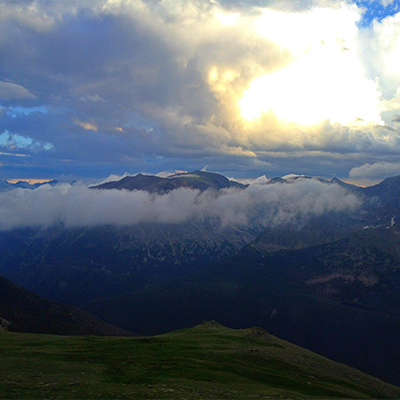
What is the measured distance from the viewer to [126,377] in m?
66.8

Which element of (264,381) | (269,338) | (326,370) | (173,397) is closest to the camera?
(173,397)

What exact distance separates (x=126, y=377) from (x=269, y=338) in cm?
11986

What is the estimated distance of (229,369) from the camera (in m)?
89.6

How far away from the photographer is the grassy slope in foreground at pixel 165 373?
5347cm

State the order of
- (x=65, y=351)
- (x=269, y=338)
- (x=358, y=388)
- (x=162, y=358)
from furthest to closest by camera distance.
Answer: (x=269, y=338) → (x=358, y=388) → (x=65, y=351) → (x=162, y=358)

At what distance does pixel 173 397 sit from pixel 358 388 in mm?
86741

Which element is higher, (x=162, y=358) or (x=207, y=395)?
(x=207, y=395)

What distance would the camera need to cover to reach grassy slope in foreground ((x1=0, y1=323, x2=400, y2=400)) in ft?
175

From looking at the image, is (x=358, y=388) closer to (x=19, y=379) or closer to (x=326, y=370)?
(x=326, y=370)

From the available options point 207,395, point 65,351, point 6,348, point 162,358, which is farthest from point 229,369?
point 6,348

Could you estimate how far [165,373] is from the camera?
73875 millimetres

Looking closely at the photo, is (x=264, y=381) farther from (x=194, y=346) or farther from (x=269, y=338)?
(x=269, y=338)

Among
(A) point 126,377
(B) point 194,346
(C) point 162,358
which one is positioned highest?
(A) point 126,377

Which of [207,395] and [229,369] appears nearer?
[207,395]
